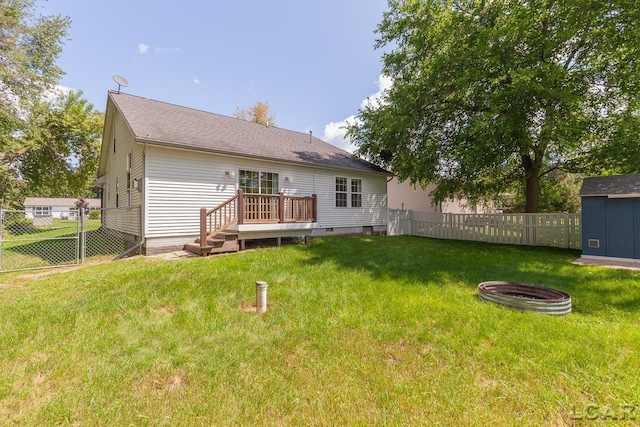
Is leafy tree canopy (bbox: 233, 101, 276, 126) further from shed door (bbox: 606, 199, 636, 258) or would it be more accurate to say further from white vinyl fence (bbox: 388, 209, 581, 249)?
shed door (bbox: 606, 199, 636, 258)

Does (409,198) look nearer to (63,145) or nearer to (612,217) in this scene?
(612,217)

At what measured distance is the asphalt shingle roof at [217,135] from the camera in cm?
824

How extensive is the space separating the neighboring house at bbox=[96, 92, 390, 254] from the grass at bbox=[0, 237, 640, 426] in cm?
339

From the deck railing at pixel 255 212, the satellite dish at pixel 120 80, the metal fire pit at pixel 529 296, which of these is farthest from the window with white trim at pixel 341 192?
the satellite dish at pixel 120 80

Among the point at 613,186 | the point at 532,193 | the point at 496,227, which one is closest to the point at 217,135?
the point at 496,227

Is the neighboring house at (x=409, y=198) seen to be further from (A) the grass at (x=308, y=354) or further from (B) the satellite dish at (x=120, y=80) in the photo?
(B) the satellite dish at (x=120, y=80)

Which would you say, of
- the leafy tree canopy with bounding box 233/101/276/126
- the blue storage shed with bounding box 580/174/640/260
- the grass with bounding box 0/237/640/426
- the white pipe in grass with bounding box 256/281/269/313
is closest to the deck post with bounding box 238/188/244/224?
the grass with bounding box 0/237/640/426

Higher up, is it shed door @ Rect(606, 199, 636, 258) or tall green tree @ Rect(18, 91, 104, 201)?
tall green tree @ Rect(18, 91, 104, 201)

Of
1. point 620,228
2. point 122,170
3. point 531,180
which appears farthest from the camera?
point 531,180

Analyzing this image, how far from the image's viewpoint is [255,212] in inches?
334

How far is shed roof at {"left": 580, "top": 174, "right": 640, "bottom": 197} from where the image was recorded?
6.63 metres

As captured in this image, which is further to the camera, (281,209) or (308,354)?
(281,209)

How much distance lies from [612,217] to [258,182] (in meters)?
10.6

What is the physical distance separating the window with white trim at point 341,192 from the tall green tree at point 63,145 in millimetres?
17932
